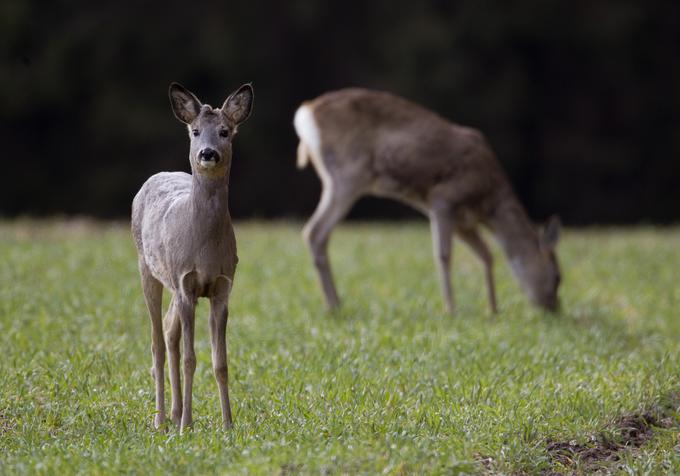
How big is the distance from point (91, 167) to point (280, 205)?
3.28 metres

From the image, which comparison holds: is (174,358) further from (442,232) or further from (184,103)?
(442,232)

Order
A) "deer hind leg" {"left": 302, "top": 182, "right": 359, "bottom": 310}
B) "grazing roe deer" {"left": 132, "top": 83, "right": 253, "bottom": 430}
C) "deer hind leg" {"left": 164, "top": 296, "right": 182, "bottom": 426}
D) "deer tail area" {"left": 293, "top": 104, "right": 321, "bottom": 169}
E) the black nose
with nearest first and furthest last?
the black nose
"grazing roe deer" {"left": 132, "top": 83, "right": 253, "bottom": 430}
"deer hind leg" {"left": 164, "top": 296, "right": 182, "bottom": 426}
"deer hind leg" {"left": 302, "top": 182, "right": 359, "bottom": 310}
"deer tail area" {"left": 293, "top": 104, "right": 321, "bottom": 169}

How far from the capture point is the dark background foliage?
708 inches

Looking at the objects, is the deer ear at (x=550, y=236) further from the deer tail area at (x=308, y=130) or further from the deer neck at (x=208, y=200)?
the deer neck at (x=208, y=200)

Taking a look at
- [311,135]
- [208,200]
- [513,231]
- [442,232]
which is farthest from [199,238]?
[513,231]

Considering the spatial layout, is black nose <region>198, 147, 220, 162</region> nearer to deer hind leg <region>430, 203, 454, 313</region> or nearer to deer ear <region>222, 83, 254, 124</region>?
deer ear <region>222, 83, 254, 124</region>

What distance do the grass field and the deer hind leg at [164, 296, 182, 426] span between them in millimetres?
118

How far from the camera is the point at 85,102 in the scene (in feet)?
60.2

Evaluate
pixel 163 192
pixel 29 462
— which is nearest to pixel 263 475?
pixel 29 462

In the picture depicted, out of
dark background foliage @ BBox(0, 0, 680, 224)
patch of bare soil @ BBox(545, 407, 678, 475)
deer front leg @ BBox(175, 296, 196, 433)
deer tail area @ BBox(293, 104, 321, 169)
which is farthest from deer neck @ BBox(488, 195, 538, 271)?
dark background foliage @ BBox(0, 0, 680, 224)

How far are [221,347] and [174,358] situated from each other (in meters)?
0.24

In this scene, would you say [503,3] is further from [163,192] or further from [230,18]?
[163,192]

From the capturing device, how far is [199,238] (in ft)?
14.6

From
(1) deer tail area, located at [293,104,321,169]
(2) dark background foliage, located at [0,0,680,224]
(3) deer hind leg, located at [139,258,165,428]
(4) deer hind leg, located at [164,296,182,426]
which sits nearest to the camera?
(4) deer hind leg, located at [164,296,182,426]
